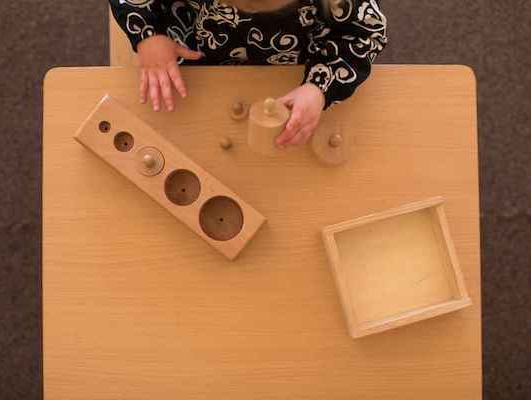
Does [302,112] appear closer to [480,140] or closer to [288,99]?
[288,99]

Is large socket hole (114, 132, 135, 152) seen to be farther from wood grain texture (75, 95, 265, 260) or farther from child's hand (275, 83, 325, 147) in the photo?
child's hand (275, 83, 325, 147)

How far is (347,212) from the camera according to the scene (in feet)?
1.93

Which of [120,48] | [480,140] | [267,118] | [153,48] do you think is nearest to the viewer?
[267,118]

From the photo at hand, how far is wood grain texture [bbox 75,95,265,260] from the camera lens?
56cm

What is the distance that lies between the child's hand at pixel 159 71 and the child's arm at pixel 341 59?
0.41 feet

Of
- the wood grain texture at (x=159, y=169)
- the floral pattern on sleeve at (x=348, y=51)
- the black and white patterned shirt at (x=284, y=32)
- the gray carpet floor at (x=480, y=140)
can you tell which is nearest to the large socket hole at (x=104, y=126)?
the wood grain texture at (x=159, y=169)

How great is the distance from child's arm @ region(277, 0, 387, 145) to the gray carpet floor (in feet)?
1.68

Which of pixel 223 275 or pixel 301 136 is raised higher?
pixel 301 136

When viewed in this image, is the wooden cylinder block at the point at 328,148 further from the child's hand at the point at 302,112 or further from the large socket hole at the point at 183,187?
the large socket hole at the point at 183,187

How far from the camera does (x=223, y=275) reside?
1.91 ft

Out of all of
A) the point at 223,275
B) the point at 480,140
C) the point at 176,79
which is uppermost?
the point at 176,79

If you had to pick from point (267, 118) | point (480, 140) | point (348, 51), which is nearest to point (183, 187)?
point (267, 118)

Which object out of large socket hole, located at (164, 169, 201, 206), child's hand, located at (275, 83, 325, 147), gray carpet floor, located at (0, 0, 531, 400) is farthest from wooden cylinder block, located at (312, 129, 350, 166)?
gray carpet floor, located at (0, 0, 531, 400)

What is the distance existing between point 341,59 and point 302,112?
9cm
